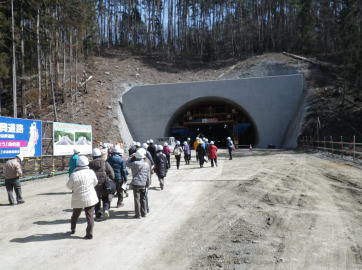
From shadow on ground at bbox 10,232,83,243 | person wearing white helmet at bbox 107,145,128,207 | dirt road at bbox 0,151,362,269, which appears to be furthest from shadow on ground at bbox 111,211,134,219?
shadow on ground at bbox 10,232,83,243

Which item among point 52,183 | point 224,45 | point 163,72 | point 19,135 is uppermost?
point 224,45

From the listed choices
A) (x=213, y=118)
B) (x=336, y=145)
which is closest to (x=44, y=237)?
(x=336, y=145)

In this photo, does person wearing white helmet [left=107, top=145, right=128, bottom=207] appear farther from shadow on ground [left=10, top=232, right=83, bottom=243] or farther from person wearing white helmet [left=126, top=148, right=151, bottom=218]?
shadow on ground [left=10, top=232, right=83, bottom=243]

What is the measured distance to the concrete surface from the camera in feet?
101

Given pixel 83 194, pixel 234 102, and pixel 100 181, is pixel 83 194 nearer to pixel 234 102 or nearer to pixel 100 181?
pixel 100 181

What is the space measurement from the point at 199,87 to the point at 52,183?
71.0 feet

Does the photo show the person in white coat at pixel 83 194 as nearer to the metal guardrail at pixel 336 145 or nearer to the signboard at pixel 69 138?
the signboard at pixel 69 138

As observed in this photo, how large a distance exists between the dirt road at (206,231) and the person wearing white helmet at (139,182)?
275 millimetres

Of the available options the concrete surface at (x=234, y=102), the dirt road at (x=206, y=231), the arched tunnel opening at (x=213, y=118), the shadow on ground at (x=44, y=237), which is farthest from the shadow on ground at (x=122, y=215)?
the arched tunnel opening at (x=213, y=118)

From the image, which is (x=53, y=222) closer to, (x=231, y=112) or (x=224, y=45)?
(x=231, y=112)

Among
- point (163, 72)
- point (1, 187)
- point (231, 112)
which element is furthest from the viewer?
point (163, 72)

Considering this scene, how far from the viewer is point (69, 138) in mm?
16828

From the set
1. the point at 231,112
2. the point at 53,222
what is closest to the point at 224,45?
the point at 231,112

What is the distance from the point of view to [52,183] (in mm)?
13453
